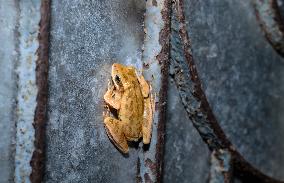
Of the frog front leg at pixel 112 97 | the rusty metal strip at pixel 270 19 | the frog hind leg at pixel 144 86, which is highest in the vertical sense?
the rusty metal strip at pixel 270 19

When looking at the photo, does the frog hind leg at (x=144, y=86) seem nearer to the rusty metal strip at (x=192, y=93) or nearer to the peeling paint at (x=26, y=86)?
the rusty metal strip at (x=192, y=93)

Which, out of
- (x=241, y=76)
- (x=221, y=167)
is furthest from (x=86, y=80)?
(x=241, y=76)

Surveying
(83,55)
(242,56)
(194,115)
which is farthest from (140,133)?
(242,56)

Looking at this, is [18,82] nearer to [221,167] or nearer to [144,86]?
[144,86]

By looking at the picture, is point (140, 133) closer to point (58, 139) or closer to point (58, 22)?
point (58, 139)

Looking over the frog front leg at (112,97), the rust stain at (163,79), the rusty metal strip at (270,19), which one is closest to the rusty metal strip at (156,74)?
the rust stain at (163,79)

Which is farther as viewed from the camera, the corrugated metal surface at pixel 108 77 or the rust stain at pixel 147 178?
the rust stain at pixel 147 178
